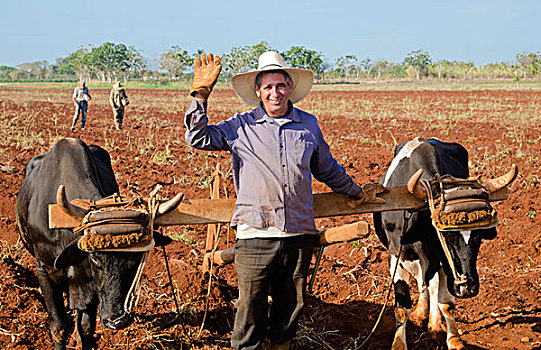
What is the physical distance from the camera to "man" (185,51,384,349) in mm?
3076

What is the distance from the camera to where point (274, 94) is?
315 cm

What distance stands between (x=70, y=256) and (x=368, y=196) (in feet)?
6.51

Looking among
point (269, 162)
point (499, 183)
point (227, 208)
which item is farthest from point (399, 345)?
point (269, 162)

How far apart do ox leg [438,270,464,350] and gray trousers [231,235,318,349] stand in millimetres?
1504

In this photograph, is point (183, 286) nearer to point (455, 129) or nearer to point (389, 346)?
point (389, 346)

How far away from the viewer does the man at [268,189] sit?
3076mm

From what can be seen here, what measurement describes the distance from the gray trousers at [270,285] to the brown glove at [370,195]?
0.45m

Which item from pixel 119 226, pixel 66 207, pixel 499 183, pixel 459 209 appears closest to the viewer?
pixel 119 226

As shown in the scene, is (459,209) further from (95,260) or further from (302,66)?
(302,66)

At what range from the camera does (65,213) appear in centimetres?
308

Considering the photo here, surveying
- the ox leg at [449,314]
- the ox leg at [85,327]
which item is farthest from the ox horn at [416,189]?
the ox leg at [85,327]

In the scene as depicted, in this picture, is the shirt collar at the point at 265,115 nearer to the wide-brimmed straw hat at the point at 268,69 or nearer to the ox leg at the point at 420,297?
the wide-brimmed straw hat at the point at 268,69

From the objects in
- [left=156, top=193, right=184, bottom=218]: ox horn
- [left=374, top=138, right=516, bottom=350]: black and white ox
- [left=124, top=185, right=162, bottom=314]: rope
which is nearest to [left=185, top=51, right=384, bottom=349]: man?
[left=156, top=193, right=184, bottom=218]: ox horn

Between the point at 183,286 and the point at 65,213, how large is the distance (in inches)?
95.2
